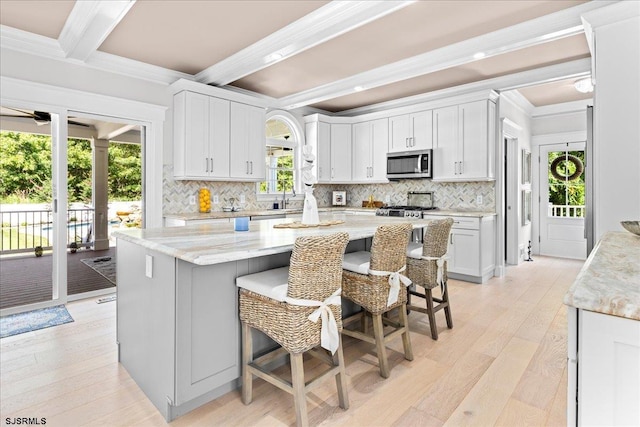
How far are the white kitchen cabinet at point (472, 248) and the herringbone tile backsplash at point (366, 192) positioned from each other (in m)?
0.50

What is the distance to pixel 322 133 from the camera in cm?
600

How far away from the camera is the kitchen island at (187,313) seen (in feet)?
5.70

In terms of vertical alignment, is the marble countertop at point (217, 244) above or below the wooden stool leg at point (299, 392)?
above

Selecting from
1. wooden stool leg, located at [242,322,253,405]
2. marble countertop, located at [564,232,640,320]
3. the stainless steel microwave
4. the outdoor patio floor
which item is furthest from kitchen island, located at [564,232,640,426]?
the outdoor patio floor

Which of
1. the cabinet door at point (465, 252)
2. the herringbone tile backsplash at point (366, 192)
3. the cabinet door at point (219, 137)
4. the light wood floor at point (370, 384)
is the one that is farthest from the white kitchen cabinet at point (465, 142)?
the cabinet door at point (219, 137)

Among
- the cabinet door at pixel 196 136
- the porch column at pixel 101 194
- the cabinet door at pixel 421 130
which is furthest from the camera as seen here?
the porch column at pixel 101 194

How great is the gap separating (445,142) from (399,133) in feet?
2.54

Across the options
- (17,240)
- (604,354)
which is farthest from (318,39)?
(17,240)

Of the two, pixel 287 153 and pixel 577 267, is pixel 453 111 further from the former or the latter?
pixel 577 267

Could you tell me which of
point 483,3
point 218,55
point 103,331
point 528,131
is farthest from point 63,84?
point 528,131

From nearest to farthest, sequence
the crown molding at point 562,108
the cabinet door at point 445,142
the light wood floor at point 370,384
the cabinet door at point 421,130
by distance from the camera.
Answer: the light wood floor at point 370,384 → the cabinet door at point 445,142 → the cabinet door at point 421,130 → the crown molding at point 562,108

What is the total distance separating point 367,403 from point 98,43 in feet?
12.2

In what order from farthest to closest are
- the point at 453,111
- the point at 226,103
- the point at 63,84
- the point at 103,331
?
the point at 453,111 → the point at 226,103 → the point at 63,84 → the point at 103,331

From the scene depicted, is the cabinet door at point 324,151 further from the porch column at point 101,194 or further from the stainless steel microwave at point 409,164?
the porch column at point 101,194
